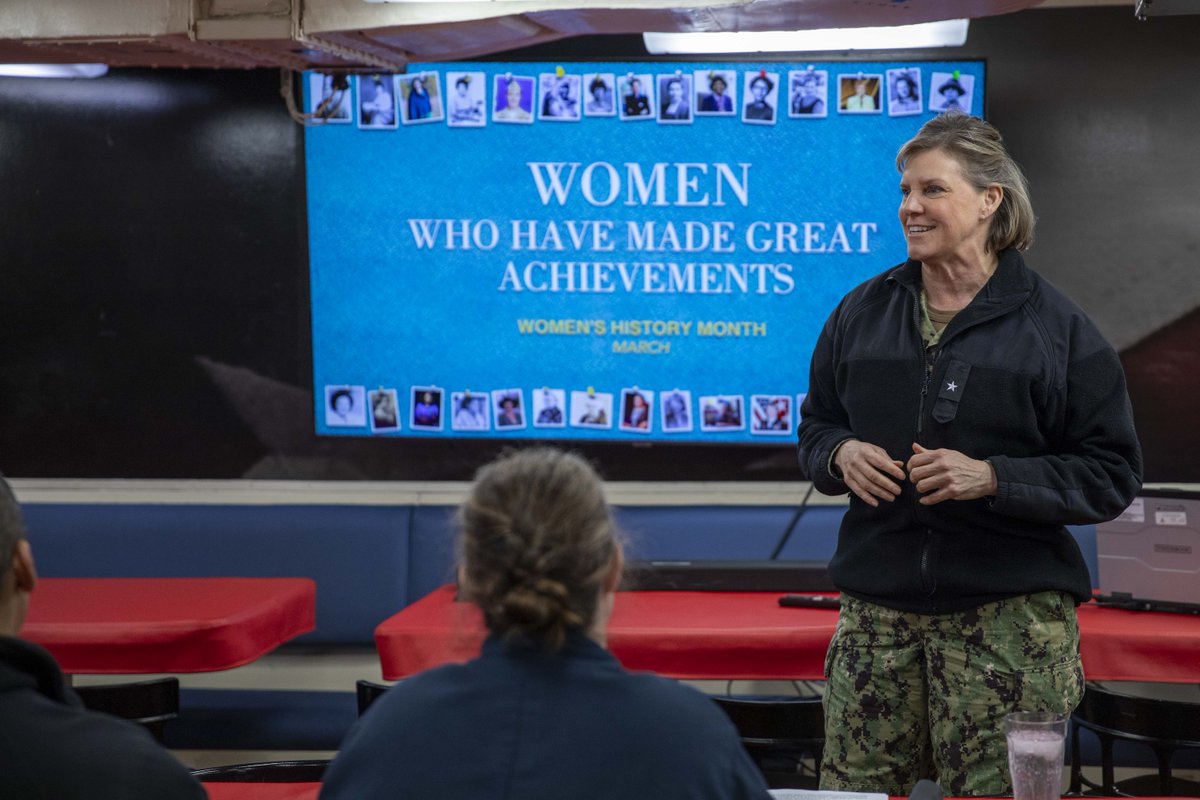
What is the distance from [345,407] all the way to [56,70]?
4.63 ft

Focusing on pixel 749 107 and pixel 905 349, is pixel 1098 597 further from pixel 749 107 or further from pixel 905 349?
pixel 749 107

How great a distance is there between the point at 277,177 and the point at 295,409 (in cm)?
75

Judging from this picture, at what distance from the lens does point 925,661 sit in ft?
6.59

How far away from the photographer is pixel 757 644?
272cm

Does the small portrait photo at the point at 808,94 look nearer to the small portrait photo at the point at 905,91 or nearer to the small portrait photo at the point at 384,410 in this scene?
the small portrait photo at the point at 905,91

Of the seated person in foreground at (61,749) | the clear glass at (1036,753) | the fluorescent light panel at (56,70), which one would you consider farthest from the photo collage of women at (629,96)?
the seated person in foreground at (61,749)

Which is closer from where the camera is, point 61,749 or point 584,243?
point 61,749

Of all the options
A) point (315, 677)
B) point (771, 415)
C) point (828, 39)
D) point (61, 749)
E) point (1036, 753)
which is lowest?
point (315, 677)

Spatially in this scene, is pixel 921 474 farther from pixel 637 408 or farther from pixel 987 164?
pixel 637 408

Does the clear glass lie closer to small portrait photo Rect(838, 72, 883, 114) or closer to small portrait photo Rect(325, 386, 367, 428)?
small portrait photo Rect(838, 72, 883, 114)

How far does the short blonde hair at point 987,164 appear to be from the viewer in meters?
2.07

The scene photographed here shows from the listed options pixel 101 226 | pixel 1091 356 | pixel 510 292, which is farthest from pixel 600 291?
pixel 1091 356

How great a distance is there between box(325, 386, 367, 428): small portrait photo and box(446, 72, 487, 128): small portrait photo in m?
0.88

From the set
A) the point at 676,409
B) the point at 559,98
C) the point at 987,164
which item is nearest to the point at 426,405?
the point at 676,409
